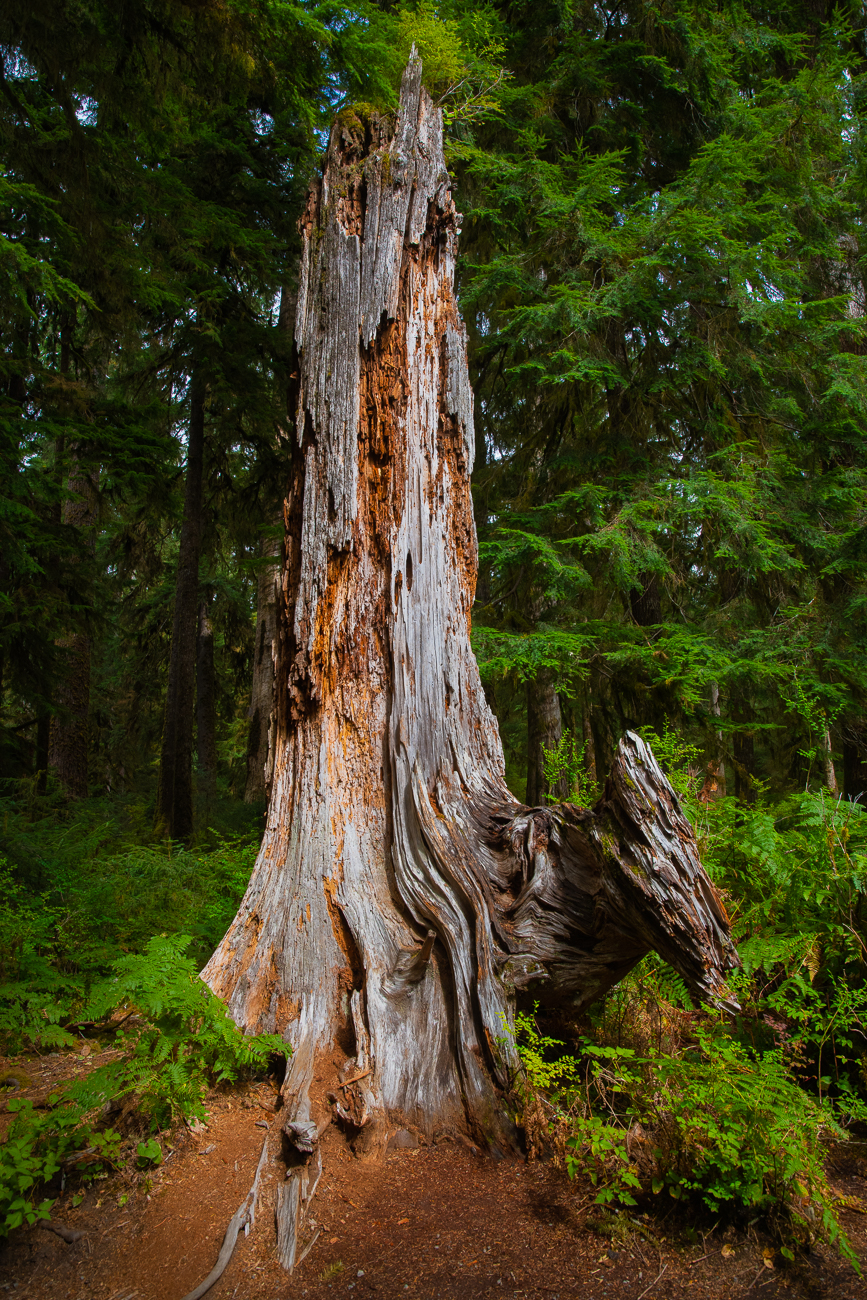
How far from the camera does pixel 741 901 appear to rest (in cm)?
392

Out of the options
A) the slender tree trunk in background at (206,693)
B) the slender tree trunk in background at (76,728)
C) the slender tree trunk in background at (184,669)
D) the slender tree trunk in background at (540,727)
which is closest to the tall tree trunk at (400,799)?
the slender tree trunk in background at (540,727)

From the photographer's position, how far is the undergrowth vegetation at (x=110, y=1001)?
2.82 m

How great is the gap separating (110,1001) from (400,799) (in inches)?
63.8

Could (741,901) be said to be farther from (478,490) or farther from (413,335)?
(478,490)

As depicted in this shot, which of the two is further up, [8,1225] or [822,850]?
[822,850]

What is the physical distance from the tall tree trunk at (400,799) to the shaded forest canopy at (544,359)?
673mm

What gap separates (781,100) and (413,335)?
6469mm

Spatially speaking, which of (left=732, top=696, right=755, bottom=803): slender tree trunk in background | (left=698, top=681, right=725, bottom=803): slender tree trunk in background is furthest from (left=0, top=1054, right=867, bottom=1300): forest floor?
(left=732, top=696, right=755, bottom=803): slender tree trunk in background

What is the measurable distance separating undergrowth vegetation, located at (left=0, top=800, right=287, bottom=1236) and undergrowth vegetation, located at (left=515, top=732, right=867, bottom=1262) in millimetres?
1421

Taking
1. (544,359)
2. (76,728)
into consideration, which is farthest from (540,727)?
(76,728)

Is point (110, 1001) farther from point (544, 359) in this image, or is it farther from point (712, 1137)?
point (544, 359)

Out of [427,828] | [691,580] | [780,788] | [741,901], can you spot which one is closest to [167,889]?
[427,828]

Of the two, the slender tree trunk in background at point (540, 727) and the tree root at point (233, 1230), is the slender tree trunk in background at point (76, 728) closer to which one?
the slender tree trunk in background at point (540, 727)

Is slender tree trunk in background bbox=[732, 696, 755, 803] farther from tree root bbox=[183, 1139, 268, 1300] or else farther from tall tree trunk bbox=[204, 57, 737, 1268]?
tree root bbox=[183, 1139, 268, 1300]
